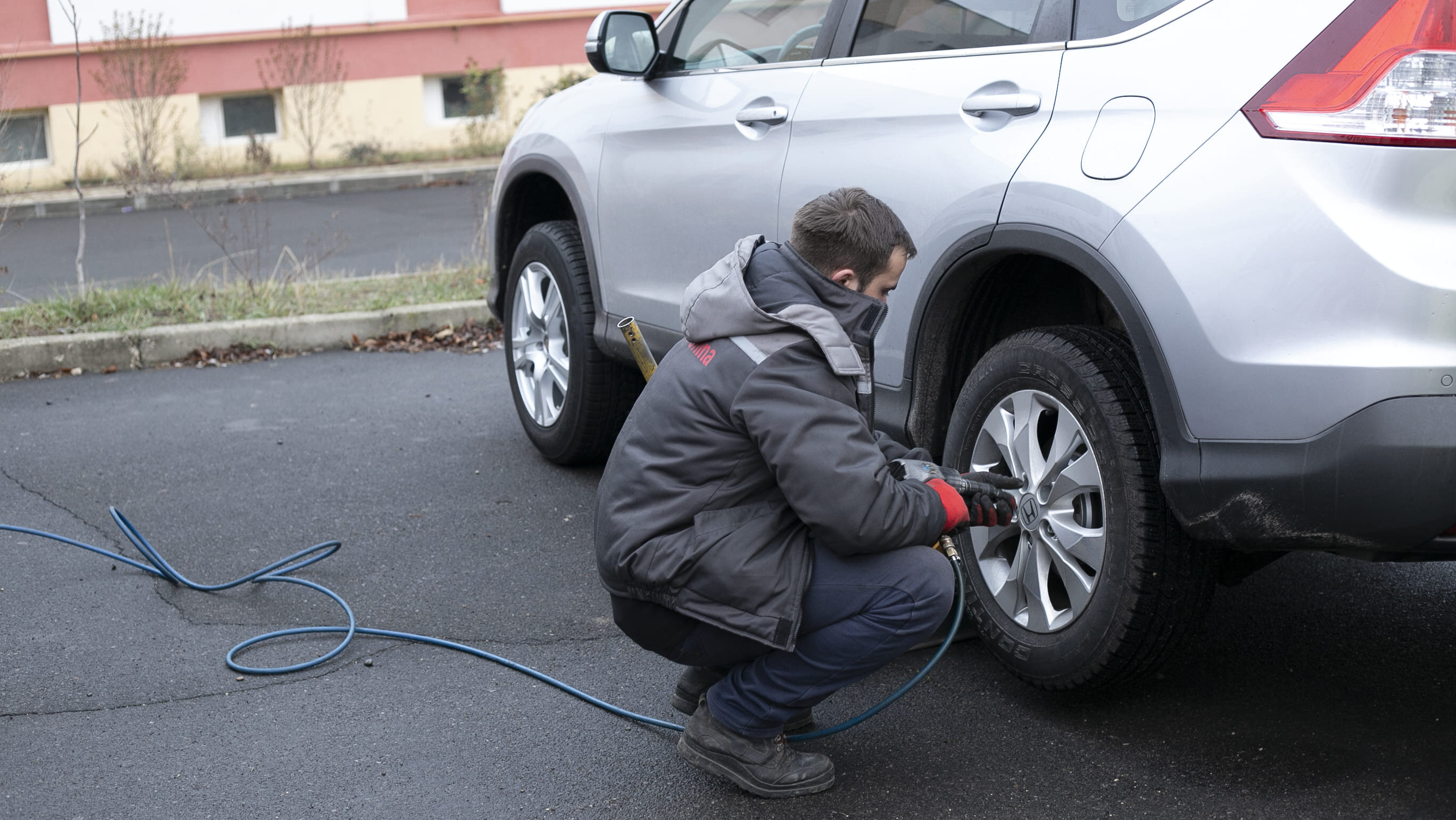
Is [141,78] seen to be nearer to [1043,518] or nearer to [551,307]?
[551,307]

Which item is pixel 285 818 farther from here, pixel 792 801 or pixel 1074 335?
pixel 1074 335

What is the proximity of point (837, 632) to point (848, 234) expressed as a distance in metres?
0.75

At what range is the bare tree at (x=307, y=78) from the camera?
16.5 metres

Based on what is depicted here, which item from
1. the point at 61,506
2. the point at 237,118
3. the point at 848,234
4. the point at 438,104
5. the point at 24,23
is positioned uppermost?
the point at 24,23

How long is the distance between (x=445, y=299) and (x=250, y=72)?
10.3 metres

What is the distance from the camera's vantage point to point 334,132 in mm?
17266

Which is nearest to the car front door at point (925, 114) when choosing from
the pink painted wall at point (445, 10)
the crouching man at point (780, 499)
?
the crouching man at point (780, 499)

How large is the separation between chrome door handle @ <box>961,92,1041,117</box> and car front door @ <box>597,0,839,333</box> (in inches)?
26.8

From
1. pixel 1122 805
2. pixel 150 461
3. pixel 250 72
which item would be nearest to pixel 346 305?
pixel 150 461

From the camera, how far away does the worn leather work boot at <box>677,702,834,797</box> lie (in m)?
2.73

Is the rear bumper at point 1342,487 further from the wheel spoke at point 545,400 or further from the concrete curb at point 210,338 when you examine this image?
the concrete curb at point 210,338

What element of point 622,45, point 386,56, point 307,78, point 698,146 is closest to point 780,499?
point 698,146

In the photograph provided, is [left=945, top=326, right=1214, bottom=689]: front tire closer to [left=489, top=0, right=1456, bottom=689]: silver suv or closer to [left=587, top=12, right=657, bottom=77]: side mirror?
[left=489, top=0, right=1456, bottom=689]: silver suv

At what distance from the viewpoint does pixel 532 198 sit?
5.32 m
